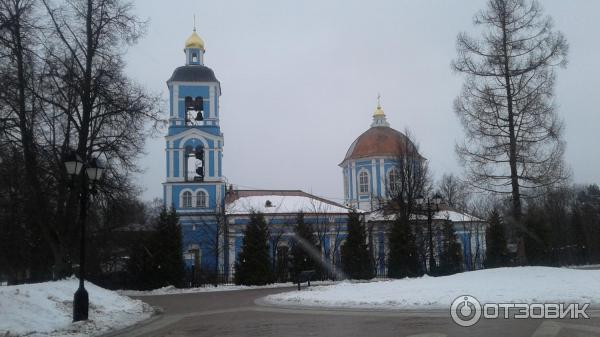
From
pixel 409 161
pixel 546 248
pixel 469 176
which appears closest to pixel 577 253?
pixel 546 248

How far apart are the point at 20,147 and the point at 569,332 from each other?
60.2 feet

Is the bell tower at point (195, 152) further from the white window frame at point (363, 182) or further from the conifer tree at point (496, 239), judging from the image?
the conifer tree at point (496, 239)

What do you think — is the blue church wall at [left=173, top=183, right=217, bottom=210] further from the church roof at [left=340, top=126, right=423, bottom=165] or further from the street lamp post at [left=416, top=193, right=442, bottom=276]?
the street lamp post at [left=416, top=193, right=442, bottom=276]

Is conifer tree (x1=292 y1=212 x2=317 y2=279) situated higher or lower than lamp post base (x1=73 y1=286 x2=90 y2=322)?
higher

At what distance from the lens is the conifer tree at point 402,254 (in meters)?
37.2

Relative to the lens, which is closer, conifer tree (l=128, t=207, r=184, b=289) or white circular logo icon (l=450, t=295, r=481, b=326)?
white circular logo icon (l=450, t=295, r=481, b=326)

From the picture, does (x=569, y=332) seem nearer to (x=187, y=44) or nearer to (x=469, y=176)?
(x=469, y=176)

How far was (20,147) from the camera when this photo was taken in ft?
66.6

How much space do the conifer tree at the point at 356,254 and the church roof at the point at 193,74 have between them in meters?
18.3

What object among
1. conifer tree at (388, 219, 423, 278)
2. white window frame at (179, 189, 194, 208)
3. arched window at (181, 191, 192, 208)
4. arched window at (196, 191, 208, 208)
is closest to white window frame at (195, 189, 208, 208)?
arched window at (196, 191, 208, 208)

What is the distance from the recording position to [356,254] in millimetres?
39812

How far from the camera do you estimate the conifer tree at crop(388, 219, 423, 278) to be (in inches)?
1465

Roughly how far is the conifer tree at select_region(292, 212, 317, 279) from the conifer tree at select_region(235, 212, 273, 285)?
2466mm

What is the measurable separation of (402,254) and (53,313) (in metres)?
26.7
